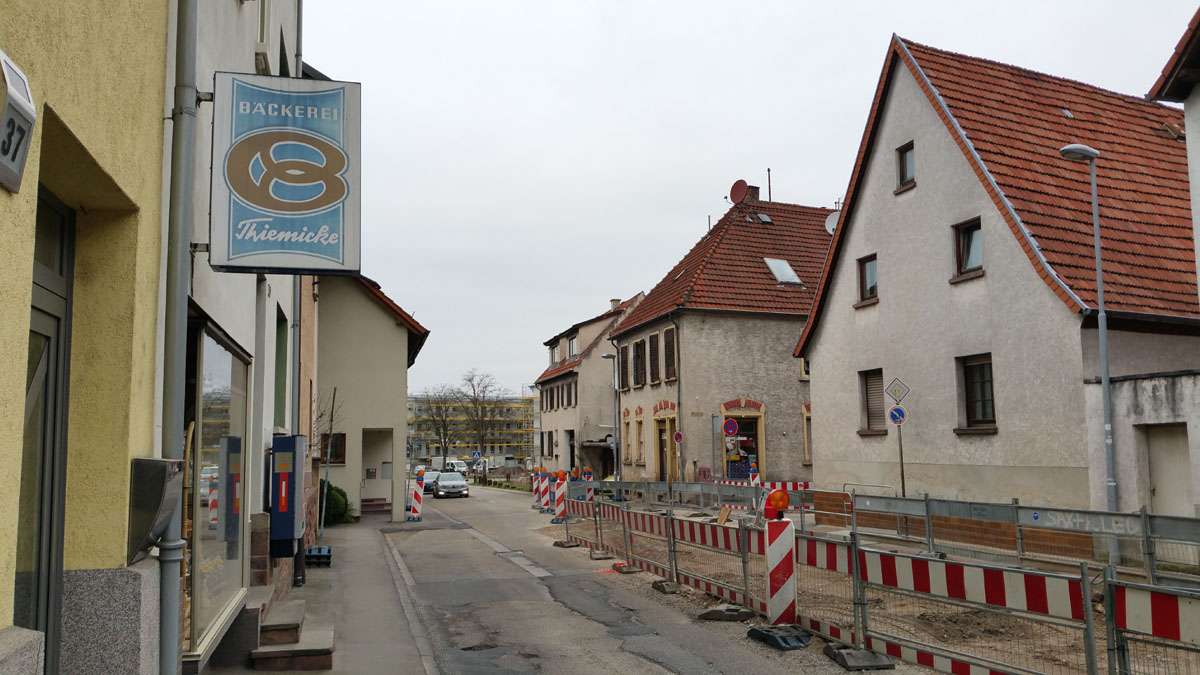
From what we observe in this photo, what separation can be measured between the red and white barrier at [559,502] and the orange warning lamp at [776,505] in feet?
39.4

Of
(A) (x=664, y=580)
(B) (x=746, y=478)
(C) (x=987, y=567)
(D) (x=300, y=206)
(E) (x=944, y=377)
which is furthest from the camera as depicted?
(B) (x=746, y=478)

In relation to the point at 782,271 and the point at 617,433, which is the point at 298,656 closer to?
the point at 782,271

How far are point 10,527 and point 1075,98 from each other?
2295cm

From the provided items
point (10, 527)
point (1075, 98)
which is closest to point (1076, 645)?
point (10, 527)

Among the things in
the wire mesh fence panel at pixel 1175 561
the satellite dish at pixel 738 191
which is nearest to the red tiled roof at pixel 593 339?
the satellite dish at pixel 738 191

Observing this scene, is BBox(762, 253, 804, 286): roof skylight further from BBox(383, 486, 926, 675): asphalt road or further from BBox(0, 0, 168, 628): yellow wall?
BBox(0, 0, 168, 628): yellow wall

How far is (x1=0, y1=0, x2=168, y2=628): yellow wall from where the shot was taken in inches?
143

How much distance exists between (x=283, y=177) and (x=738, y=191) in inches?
1327

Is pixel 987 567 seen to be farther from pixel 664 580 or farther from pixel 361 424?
pixel 361 424

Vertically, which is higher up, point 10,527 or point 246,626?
point 10,527

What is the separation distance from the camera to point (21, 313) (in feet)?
10.3

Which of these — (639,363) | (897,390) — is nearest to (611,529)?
(897,390)

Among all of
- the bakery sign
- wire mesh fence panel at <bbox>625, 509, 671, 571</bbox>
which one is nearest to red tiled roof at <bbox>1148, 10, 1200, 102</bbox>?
wire mesh fence panel at <bbox>625, 509, 671, 571</bbox>

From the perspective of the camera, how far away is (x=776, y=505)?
9609mm
